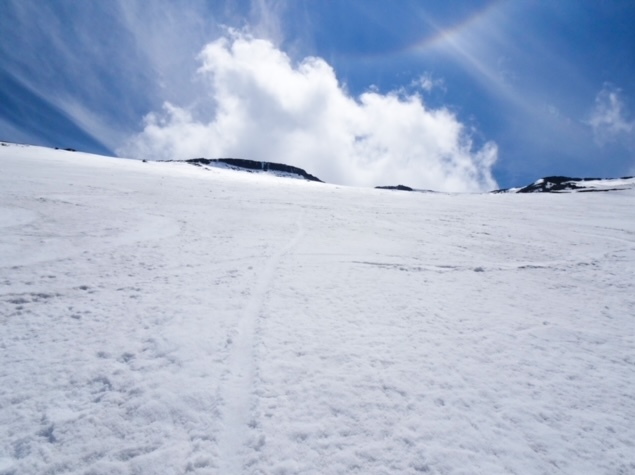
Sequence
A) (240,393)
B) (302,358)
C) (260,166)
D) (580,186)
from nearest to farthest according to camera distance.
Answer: (240,393) < (302,358) < (580,186) < (260,166)

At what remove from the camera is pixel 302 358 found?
488 cm

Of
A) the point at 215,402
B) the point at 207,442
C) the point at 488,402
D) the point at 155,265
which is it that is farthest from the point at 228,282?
the point at 488,402

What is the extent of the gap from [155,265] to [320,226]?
758 centimetres

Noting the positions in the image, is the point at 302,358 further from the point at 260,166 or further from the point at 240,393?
the point at 260,166

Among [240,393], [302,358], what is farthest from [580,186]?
[240,393]

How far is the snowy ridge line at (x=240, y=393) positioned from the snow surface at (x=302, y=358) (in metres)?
0.02

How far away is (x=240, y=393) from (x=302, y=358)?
1.06 meters

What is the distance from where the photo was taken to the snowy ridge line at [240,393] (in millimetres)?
3410

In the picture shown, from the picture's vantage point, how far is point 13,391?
12.9 ft

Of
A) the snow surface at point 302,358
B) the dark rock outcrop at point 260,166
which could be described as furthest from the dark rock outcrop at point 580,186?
the dark rock outcrop at point 260,166

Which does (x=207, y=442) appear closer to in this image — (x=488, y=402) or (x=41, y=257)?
(x=488, y=402)

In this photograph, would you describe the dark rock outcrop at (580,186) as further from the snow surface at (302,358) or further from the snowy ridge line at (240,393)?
the snowy ridge line at (240,393)

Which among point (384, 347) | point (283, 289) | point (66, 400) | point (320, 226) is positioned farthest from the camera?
point (320, 226)

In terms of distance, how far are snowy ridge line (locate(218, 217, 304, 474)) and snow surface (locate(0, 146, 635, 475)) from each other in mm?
23
